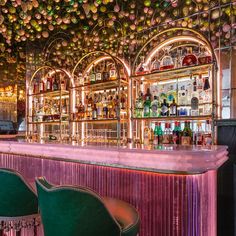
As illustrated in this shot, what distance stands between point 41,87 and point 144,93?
212 cm

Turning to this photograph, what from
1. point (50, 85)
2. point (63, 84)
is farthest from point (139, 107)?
point (50, 85)

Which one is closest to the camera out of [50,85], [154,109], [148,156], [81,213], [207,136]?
[81,213]

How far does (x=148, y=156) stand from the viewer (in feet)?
5.34

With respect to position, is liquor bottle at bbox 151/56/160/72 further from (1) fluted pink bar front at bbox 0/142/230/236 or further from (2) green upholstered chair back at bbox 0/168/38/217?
(2) green upholstered chair back at bbox 0/168/38/217

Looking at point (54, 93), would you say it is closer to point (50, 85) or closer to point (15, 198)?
point (50, 85)

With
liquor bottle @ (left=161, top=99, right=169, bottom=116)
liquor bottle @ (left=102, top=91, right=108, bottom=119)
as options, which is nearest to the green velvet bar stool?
liquor bottle @ (left=161, top=99, right=169, bottom=116)

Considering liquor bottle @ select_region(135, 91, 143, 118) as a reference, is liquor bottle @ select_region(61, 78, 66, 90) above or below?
above

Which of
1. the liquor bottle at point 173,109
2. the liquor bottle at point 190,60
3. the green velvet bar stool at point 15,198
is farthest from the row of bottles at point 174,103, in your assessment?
the green velvet bar stool at point 15,198

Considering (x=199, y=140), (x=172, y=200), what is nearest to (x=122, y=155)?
(x=172, y=200)

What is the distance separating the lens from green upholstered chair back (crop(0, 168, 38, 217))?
1.84 meters

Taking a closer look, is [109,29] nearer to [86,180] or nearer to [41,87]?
[41,87]

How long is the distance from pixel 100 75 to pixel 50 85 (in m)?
1.13

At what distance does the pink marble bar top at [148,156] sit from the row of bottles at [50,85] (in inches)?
104

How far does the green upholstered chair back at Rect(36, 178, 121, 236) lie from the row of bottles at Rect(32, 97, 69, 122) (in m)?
3.38
